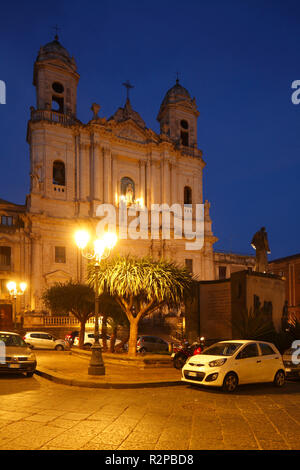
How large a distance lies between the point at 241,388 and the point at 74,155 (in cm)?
3424

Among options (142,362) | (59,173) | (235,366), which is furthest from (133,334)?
(59,173)

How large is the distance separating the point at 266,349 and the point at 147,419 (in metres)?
5.66

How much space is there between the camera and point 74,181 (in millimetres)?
41594

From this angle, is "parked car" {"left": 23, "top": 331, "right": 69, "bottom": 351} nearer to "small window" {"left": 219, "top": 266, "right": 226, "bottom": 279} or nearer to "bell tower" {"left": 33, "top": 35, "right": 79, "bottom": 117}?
"bell tower" {"left": 33, "top": 35, "right": 79, "bottom": 117}

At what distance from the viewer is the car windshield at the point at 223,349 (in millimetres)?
11428

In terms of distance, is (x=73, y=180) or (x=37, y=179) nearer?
(x=37, y=179)

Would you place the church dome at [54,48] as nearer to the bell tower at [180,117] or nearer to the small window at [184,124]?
the bell tower at [180,117]

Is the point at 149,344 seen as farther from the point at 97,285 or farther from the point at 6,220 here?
the point at 6,220

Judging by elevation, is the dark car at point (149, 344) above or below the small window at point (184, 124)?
below

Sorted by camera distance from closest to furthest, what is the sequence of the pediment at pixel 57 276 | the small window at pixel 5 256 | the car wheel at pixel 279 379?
the car wheel at pixel 279 379 → the small window at pixel 5 256 → the pediment at pixel 57 276

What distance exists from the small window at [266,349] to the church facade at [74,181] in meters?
23.5

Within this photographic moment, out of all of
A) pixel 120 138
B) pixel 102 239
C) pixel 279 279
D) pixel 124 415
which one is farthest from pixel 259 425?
pixel 120 138

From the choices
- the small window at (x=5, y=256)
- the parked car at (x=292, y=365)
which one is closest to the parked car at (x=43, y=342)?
the small window at (x=5, y=256)
